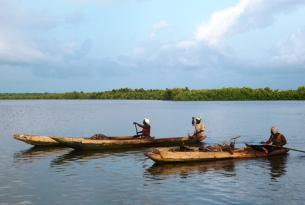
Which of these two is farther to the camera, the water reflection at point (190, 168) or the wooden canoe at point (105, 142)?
the wooden canoe at point (105, 142)

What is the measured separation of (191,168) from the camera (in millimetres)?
20266

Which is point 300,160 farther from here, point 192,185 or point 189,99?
point 189,99

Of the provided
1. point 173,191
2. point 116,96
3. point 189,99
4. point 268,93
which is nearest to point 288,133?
point 173,191

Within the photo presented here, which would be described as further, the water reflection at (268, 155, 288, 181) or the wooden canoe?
the wooden canoe

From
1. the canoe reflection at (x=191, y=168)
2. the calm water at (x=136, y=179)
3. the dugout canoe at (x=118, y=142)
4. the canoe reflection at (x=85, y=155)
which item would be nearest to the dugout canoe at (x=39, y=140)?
the calm water at (x=136, y=179)

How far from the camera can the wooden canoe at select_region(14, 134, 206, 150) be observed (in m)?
24.9

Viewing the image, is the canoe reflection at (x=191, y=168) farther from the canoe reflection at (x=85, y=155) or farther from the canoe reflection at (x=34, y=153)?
the canoe reflection at (x=34, y=153)

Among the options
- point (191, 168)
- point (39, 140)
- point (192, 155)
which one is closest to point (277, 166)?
point (192, 155)

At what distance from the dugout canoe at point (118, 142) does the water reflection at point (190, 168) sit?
5461 mm

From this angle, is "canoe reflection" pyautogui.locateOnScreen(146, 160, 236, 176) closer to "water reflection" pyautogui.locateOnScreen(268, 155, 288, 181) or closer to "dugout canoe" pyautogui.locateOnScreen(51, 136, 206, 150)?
"water reflection" pyautogui.locateOnScreen(268, 155, 288, 181)

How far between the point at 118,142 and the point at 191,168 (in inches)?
285

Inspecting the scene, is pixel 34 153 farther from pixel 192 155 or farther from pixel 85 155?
pixel 192 155

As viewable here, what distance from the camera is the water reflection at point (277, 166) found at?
1946 cm

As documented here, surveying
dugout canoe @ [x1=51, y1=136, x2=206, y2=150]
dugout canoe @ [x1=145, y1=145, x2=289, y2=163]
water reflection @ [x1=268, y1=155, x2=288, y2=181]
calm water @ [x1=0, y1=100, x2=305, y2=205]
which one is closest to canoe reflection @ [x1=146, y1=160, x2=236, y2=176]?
calm water @ [x1=0, y1=100, x2=305, y2=205]
